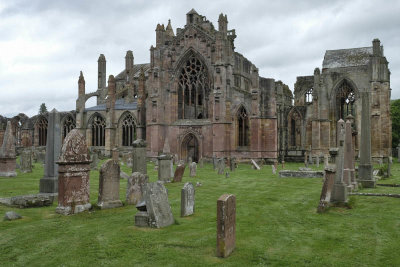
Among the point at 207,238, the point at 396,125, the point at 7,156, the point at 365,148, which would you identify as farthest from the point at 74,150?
the point at 396,125

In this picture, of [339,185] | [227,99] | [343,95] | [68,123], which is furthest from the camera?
[68,123]

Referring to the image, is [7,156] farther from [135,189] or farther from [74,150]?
[74,150]

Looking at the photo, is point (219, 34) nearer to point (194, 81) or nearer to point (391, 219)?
point (194, 81)

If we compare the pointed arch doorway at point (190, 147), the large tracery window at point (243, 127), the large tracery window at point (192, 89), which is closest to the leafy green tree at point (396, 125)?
the large tracery window at point (243, 127)

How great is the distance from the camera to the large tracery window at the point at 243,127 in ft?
110

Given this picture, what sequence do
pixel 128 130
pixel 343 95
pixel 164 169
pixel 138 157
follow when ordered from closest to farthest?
pixel 138 157 < pixel 164 169 < pixel 343 95 < pixel 128 130

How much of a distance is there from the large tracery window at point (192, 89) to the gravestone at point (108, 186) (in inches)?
955

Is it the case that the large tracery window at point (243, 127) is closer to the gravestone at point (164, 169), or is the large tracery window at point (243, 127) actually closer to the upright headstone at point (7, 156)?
the gravestone at point (164, 169)

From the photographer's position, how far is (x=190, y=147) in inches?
1373

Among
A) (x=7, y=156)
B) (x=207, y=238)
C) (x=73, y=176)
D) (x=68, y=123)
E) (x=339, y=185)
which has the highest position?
(x=68, y=123)

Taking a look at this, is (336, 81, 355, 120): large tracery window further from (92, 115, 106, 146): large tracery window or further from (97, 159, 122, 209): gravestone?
(97, 159, 122, 209): gravestone

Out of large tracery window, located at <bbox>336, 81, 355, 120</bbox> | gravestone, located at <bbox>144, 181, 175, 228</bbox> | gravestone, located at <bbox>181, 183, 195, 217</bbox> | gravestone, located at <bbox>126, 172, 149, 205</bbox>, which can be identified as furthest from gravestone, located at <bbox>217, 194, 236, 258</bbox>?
large tracery window, located at <bbox>336, 81, 355, 120</bbox>

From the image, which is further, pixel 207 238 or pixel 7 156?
pixel 7 156

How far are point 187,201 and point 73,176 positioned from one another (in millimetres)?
3091
